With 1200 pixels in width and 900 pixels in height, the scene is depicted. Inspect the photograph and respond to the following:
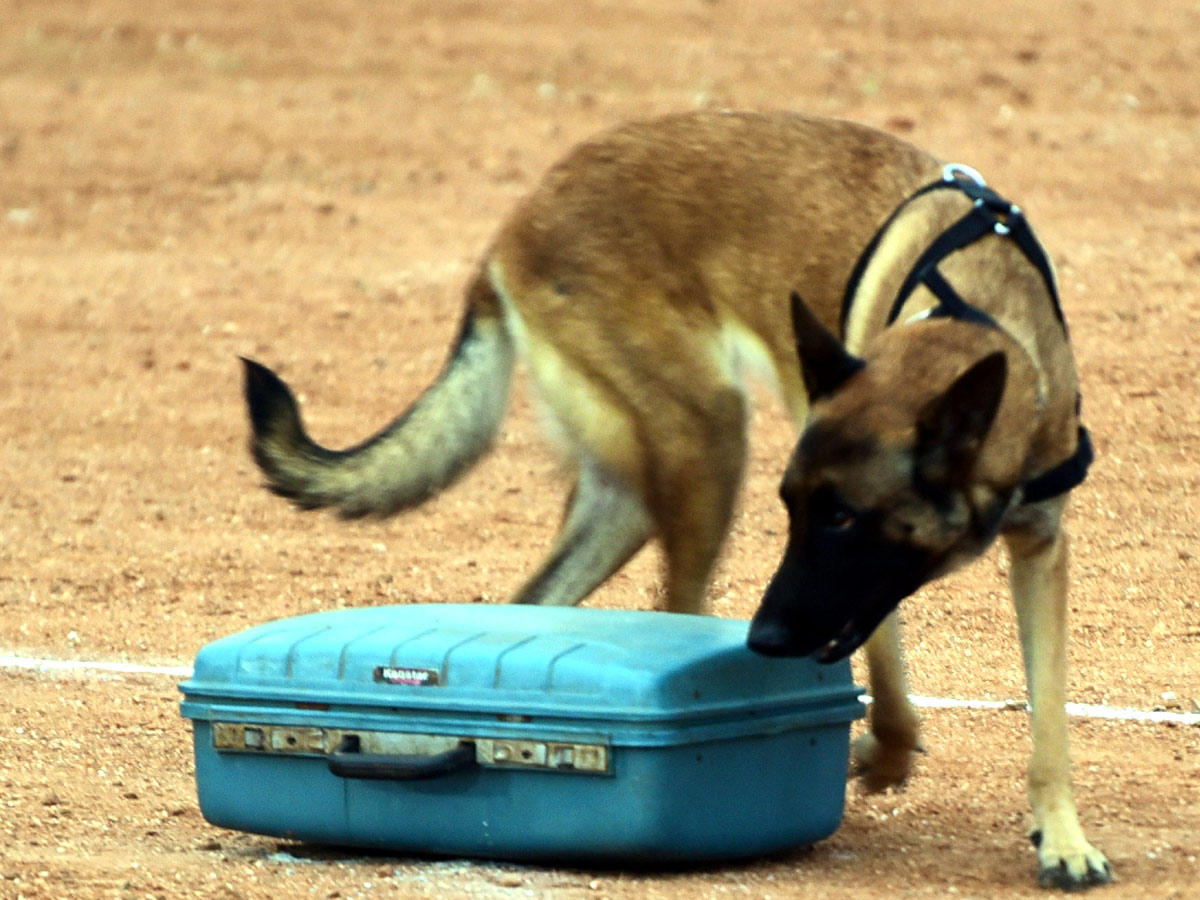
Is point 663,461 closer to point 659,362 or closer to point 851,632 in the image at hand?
point 659,362

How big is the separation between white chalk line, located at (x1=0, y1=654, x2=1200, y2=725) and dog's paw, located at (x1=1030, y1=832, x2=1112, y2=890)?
1579 mm

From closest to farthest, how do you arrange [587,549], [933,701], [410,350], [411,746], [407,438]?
1. [411,746]
2. [407,438]
3. [587,549]
4. [933,701]
5. [410,350]

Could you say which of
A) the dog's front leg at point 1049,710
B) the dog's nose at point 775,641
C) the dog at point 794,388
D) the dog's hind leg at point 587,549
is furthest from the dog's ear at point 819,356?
the dog's hind leg at point 587,549

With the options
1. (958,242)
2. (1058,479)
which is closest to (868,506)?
(1058,479)

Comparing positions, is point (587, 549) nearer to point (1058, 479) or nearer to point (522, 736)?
point (522, 736)

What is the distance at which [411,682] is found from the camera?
4.62 metres

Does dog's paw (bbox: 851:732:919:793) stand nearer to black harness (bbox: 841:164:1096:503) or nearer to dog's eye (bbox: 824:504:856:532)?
black harness (bbox: 841:164:1096:503)

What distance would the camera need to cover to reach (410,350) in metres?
11.4

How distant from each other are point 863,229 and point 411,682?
172 cm

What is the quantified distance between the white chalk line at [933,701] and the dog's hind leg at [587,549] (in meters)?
1.01

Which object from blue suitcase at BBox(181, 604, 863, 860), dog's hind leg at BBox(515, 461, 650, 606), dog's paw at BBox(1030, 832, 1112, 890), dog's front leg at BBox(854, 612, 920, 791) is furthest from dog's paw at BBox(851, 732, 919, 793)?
dog's hind leg at BBox(515, 461, 650, 606)

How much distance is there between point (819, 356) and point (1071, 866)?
1.26m

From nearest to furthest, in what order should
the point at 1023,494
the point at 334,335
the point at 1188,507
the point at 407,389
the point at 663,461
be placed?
the point at 1023,494 → the point at 663,461 → the point at 1188,507 → the point at 407,389 → the point at 334,335

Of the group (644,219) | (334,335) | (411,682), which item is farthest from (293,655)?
(334,335)
